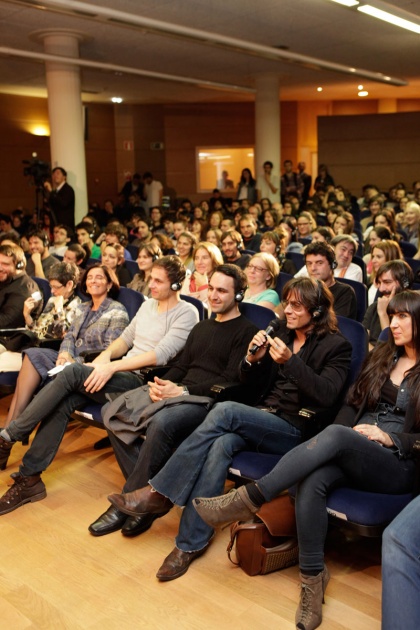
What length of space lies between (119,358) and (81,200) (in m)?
5.94

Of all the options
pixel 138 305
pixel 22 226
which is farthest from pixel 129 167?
pixel 138 305

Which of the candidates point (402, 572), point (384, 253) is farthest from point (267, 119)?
point (402, 572)

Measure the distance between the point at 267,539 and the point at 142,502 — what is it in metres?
0.53

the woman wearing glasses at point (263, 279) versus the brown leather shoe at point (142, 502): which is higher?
the woman wearing glasses at point (263, 279)

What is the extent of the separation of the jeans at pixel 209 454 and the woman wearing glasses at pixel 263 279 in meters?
1.45

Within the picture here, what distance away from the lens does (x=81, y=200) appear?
9070 mm

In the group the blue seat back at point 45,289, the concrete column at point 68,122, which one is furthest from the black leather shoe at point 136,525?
the concrete column at point 68,122

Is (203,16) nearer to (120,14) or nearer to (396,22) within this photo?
(120,14)

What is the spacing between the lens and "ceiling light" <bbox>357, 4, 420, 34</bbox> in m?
6.57

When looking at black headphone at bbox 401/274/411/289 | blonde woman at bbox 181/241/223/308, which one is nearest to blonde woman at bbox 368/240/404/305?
black headphone at bbox 401/274/411/289

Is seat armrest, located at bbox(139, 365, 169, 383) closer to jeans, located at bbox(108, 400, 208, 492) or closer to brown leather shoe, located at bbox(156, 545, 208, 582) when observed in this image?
jeans, located at bbox(108, 400, 208, 492)

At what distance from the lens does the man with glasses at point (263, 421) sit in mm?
2506

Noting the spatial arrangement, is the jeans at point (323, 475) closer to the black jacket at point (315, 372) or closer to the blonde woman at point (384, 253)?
the black jacket at point (315, 372)

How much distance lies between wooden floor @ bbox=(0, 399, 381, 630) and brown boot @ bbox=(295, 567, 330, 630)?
46mm
